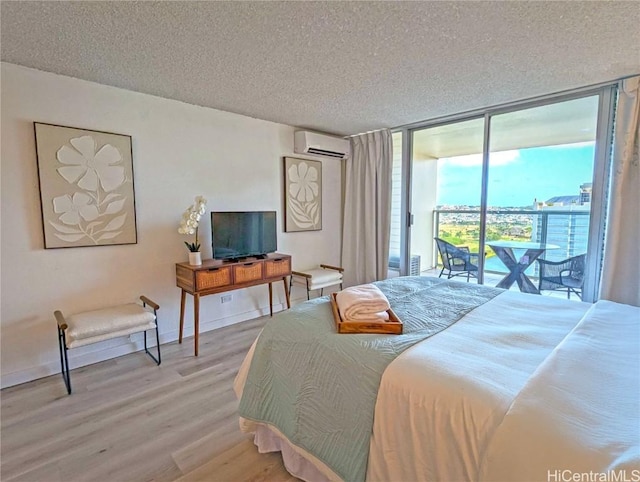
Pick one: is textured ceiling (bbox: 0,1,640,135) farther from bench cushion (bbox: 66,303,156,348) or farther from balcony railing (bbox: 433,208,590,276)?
bench cushion (bbox: 66,303,156,348)

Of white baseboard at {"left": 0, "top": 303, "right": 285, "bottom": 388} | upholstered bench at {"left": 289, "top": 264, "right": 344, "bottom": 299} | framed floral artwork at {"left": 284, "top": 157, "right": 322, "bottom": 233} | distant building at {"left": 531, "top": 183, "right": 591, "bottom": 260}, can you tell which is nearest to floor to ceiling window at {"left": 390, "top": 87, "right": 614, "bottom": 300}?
distant building at {"left": 531, "top": 183, "right": 591, "bottom": 260}

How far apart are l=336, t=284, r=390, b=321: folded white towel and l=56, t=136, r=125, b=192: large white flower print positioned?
227cm

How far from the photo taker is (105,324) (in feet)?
7.61

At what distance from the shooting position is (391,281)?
2477 mm

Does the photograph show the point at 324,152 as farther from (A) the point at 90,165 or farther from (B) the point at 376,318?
(B) the point at 376,318

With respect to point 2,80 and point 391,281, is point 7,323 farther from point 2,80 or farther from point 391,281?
point 391,281

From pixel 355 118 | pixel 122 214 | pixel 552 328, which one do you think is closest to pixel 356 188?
pixel 355 118

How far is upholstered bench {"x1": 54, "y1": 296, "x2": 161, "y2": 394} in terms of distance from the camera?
2.22m

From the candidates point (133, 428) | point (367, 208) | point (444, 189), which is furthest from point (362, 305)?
point (444, 189)

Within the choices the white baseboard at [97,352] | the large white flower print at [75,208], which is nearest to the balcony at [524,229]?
the white baseboard at [97,352]

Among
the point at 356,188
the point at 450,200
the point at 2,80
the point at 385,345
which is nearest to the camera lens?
the point at 385,345

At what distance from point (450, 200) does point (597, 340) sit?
9.97ft

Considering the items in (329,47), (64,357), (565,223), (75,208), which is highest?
(329,47)

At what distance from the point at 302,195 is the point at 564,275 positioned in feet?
9.85
